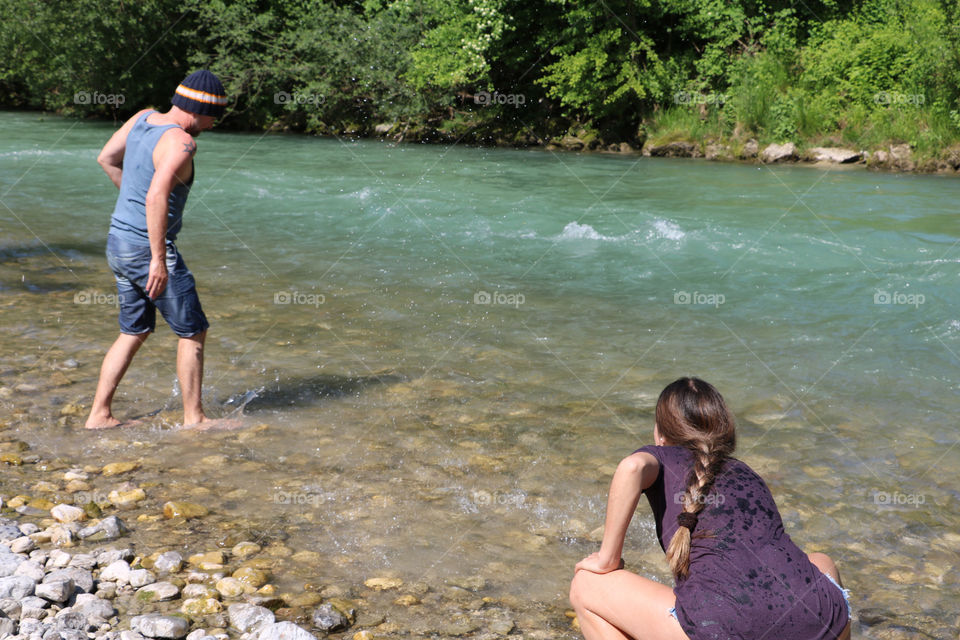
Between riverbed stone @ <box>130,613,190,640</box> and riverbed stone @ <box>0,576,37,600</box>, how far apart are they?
0.42m

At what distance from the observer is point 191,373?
5.20 metres

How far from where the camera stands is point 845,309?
8680 millimetres

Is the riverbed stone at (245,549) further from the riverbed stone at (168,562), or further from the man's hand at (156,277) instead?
the man's hand at (156,277)

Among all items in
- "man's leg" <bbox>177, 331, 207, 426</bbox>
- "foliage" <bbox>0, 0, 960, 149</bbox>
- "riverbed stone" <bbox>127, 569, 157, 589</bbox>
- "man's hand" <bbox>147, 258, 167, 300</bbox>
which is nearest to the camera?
"riverbed stone" <bbox>127, 569, 157, 589</bbox>

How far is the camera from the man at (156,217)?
4.73 meters

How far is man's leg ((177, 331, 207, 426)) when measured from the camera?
514 centimetres

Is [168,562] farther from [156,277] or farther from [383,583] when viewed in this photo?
[156,277]

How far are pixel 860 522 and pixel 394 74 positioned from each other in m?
23.1

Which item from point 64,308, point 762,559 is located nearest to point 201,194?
point 64,308

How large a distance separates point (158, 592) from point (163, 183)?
2.13 m

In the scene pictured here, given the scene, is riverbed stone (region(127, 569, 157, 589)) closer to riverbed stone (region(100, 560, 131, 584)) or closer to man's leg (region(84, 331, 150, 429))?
riverbed stone (region(100, 560, 131, 584))

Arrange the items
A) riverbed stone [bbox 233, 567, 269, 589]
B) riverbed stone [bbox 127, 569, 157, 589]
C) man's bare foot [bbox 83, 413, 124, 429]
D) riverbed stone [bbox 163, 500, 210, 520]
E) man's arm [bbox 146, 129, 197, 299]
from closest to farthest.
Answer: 1. riverbed stone [bbox 127, 569, 157, 589]
2. riverbed stone [bbox 233, 567, 269, 589]
3. riverbed stone [bbox 163, 500, 210, 520]
4. man's arm [bbox 146, 129, 197, 299]
5. man's bare foot [bbox 83, 413, 124, 429]

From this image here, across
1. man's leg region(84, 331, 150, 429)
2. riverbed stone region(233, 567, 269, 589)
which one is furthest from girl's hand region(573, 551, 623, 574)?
man's leg region(84, 331, 150, 429)

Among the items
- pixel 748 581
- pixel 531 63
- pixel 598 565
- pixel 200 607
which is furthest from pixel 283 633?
pixel 531 63
